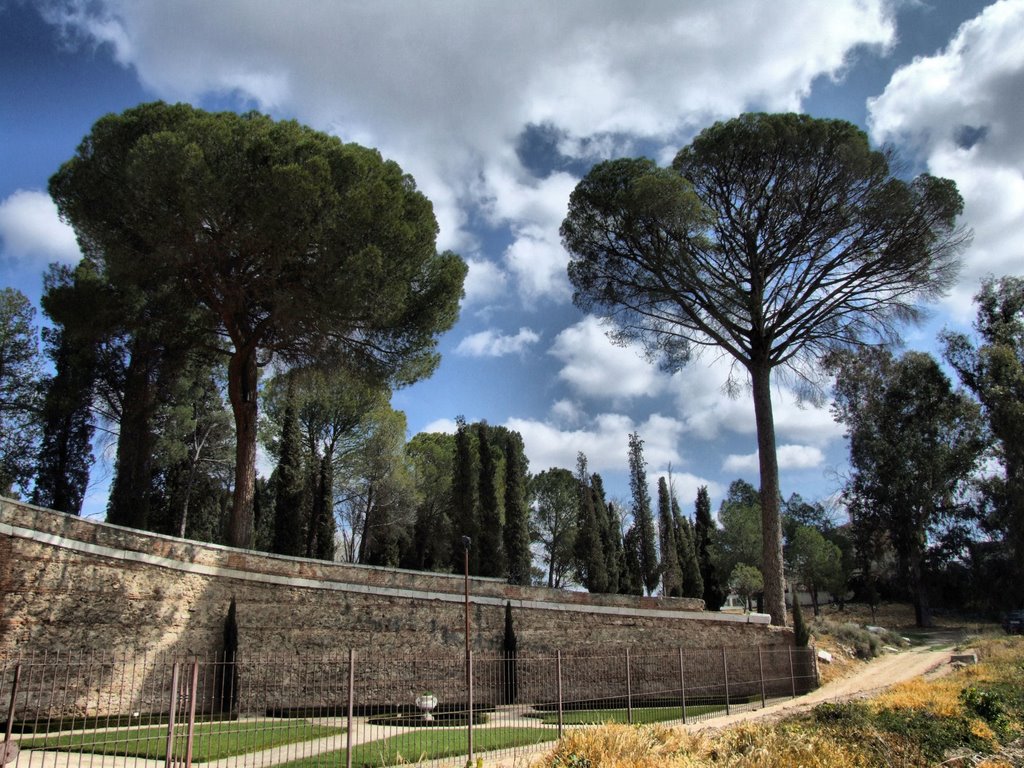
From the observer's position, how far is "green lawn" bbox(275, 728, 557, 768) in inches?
308

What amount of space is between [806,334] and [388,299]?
38.1ft

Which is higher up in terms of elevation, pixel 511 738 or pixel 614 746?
pixel 614 746

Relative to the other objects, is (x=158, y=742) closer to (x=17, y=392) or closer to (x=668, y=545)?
(x=17, y=392)

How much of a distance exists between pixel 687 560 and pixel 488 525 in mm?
9517

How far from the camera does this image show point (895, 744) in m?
6.32

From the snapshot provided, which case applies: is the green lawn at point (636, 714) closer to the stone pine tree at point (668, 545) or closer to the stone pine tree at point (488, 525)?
the stone pine tree at point (488, 525)

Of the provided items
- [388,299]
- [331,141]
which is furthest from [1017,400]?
[331,141]

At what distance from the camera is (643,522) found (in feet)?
113

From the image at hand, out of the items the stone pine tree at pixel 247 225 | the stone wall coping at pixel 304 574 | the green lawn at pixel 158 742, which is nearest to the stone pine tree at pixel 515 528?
the stone wall coping at pixel 304 574

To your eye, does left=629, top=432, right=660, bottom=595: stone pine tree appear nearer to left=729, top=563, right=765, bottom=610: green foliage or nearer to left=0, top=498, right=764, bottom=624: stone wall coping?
left=729, top=563, right=765, bottom=610: green foliage

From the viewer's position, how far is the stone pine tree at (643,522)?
33062 millimetres

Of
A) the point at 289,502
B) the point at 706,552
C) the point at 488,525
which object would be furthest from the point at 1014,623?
the point at 289,502

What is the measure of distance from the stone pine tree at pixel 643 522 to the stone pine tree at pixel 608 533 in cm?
124

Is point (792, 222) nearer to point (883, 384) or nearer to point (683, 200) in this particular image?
point (683, 200)
